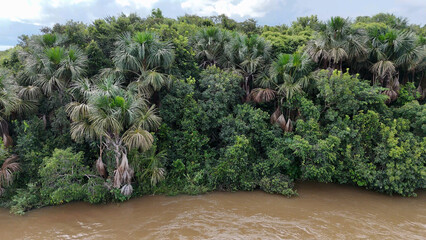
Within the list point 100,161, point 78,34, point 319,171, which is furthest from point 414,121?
point 78,34

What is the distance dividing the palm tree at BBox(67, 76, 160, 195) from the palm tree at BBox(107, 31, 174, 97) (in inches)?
51.1

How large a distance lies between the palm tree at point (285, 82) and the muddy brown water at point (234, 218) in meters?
4.03

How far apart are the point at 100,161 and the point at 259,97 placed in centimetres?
794

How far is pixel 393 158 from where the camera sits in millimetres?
11531

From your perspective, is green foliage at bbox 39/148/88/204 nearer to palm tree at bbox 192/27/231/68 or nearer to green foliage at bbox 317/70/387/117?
palm tree at bbox 192/27/231/68

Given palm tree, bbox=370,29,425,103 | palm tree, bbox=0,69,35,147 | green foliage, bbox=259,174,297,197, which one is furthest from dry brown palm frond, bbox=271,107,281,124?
palm tree, bbox=0,69,35,147

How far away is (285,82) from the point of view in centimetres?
1289

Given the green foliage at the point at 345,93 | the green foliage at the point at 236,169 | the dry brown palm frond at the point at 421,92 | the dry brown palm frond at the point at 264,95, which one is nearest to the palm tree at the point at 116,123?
the green foliage at the point at 236,169

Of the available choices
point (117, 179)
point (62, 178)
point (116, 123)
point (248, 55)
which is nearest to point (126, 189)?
point (117, 179)

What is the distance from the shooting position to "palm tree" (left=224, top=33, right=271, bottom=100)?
46.3ft

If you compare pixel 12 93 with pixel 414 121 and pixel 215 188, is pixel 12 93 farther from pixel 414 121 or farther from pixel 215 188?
pixel 414 121

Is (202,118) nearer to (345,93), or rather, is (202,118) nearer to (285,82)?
(285,82)

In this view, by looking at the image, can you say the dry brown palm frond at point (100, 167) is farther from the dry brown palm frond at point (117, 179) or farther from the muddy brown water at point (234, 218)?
the muddy brown water at point (234, 218)

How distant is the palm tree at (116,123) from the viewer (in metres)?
9.79
